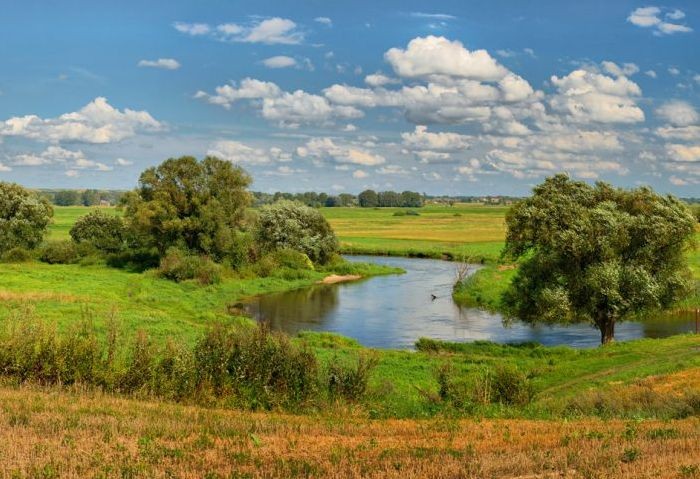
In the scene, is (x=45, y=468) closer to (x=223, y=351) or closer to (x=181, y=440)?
(x=181, y=440)

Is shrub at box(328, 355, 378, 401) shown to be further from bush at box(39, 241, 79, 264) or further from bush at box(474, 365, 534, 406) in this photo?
bush at box(39, 241, 79, 264)

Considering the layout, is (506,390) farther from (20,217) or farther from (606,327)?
(20,217)

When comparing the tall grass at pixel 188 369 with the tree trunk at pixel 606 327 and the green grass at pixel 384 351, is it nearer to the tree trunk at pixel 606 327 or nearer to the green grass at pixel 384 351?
the green grass at pixel 384 351

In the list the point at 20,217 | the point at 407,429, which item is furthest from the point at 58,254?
the point at 407,429

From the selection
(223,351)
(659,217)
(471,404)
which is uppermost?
(659,217)

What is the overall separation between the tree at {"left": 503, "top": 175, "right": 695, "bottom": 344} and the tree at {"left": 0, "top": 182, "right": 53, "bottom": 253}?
61449 millimetres

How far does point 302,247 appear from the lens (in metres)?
82.6

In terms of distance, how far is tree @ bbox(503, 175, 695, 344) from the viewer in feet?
114

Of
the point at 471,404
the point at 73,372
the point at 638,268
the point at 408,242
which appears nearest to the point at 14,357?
the point at 73,372

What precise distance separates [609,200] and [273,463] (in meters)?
31.1

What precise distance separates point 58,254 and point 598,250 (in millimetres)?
64343

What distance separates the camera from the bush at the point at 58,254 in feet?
253

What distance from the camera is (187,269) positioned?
2638 inches

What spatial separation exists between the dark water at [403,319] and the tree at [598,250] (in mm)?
6742
